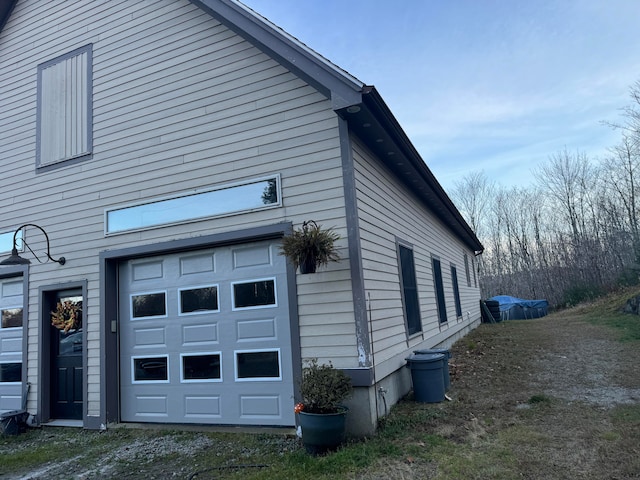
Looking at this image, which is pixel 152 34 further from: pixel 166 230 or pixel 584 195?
pixel 584 195

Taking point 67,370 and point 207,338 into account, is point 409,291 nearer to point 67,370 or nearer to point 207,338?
point 207,338

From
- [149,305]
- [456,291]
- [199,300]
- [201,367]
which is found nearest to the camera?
[201,367]

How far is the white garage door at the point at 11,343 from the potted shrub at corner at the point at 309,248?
5.55 metres

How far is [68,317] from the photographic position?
6.84m

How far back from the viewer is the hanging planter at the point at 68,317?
6805mm

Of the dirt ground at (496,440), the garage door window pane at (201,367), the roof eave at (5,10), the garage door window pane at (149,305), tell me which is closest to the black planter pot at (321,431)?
the dirt ground at (496,440)

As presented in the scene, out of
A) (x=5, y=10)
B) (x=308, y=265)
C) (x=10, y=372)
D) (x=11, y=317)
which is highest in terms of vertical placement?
(x=5, y=10)

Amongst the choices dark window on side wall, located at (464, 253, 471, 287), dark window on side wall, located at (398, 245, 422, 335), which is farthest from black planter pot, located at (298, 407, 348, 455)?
dark window on side wall, located at (464, 253, 471, 287)

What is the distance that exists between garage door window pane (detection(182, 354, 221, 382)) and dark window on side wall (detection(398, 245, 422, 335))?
3140 mm

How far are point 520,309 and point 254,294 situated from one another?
927 inches

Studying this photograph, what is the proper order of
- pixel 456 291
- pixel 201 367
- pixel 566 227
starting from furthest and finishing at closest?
pixel 566 227 → pixel 456 291 → pixel 201 367

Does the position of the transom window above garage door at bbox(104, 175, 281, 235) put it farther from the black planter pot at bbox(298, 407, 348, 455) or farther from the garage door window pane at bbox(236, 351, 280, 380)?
the black planter pot at bbox(298, 407, 348, 455)

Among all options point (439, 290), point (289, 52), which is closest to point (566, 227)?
point (439, 290)

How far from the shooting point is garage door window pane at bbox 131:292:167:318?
247 inches
